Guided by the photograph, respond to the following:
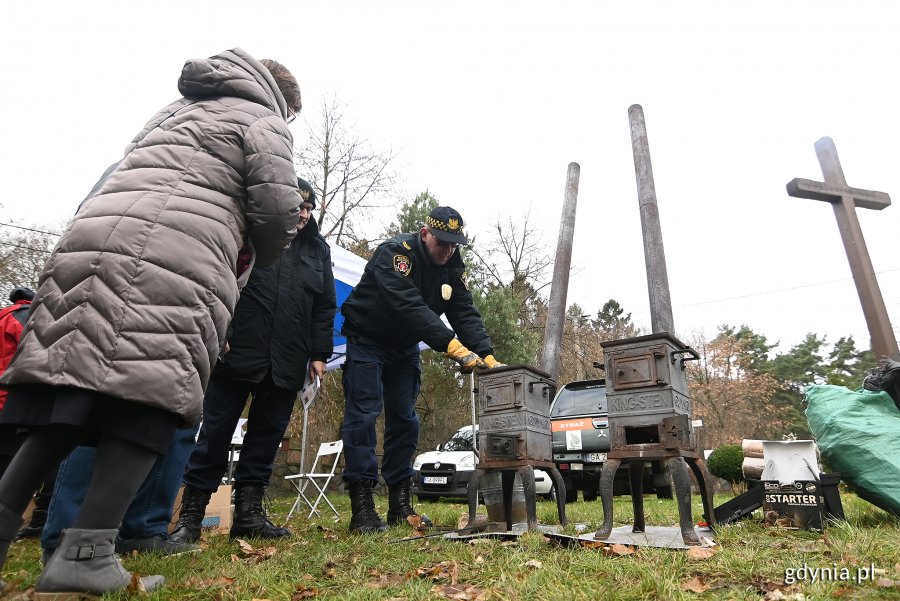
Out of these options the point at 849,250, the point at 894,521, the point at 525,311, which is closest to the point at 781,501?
the point at 894,521

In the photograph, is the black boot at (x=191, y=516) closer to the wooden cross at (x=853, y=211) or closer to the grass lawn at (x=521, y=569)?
the grass lawn at (x=521, y=569)

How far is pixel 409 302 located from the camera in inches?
156

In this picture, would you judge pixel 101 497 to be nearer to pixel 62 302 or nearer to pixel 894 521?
pixel 62 302

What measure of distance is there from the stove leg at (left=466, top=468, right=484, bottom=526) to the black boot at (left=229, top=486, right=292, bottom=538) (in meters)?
1.24

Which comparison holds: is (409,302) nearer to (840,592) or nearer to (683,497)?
(683,497)

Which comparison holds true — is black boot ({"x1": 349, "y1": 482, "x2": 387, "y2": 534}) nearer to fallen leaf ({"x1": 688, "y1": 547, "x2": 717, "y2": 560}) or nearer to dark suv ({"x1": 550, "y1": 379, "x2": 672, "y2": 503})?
fallen leaf ({"x1": 688, "y1": 547, "x2": 717, "y2": 560})

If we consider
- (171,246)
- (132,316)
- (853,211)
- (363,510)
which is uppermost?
(853,211)

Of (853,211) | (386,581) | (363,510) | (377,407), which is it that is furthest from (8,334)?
(853,211)

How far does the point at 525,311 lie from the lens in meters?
23.5

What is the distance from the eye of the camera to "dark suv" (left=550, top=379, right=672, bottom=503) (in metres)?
8.81

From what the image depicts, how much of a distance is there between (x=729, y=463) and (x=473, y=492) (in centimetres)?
872

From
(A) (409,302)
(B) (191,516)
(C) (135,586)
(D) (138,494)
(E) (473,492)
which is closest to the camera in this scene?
(C) (135,586)

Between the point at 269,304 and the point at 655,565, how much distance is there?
2619mm

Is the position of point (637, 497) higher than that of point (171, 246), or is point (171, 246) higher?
point (171, 246)
